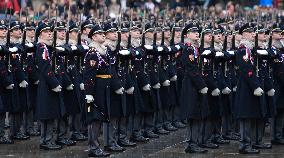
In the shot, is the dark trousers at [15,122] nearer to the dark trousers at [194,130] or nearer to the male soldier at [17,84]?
the male soldier at [17,84]

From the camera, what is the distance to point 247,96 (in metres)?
16.2

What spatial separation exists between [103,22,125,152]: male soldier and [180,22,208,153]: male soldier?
39.2 inches

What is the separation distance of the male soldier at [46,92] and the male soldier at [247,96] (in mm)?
2801

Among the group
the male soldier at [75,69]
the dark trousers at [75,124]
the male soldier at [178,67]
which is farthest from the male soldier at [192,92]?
the male soldier at [178,67]

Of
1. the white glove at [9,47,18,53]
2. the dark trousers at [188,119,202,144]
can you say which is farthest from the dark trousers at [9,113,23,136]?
the dark trousers at [188,119,202,144]

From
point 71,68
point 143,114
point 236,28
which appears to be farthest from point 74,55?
point 236,28

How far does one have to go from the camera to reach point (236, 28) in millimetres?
18156

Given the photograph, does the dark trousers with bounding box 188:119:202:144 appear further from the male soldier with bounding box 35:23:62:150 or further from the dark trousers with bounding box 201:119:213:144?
the male soldier with bounding box 35:23:62:150

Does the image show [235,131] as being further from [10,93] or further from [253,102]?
[10,93]

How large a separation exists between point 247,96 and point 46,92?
10.2 feet

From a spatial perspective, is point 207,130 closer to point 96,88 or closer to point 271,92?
point 271,92

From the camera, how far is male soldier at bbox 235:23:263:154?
1603 centimetres

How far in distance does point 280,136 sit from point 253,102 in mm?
1470

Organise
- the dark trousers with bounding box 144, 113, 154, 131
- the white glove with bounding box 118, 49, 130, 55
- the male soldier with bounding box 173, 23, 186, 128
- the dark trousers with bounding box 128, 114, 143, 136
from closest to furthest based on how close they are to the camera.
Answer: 1. the white glove with bounding box 118, 49, 130, 55
2. the dark trousers with bounding box 128, 114, 143, 136
3. the dark trousers with bounding box 144, 113, 154, 131
4. the male soldier with bounding box 173, 23, 186, 128
